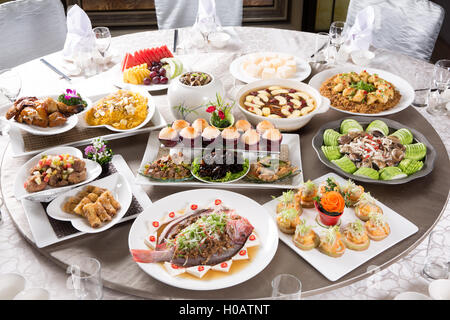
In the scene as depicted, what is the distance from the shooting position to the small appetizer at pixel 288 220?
1.57 m

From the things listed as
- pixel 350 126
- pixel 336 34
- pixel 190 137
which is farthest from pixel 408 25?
pixel 190 137

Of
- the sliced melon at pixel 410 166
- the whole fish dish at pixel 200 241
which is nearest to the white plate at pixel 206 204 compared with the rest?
the whole fish dish at pixel 200 241

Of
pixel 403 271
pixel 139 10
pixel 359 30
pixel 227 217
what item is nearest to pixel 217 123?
pixel 227 217

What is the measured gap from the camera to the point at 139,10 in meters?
4.98

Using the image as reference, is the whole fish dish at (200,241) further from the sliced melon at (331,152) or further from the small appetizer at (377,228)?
the sliced melon at (331,152)

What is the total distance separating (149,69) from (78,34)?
48cm

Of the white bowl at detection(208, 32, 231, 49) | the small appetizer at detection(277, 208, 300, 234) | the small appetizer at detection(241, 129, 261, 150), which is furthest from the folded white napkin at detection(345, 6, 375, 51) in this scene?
the small appetizer at detection(277, 208, 300, 234)

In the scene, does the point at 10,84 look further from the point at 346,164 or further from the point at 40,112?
the point at 346,164

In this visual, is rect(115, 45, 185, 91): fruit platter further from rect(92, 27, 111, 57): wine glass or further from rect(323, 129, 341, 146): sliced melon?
rect(323, 129, 341, 146): sliced melon

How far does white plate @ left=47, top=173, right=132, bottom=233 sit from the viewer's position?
155 cm

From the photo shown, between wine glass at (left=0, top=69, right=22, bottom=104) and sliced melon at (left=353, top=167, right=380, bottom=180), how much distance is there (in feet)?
5.77

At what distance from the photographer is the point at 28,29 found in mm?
3064

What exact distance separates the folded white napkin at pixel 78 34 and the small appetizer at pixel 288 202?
1.59m

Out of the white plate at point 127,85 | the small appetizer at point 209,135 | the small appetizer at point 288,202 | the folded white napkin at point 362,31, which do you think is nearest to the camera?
the small appetizer at point 288,202
